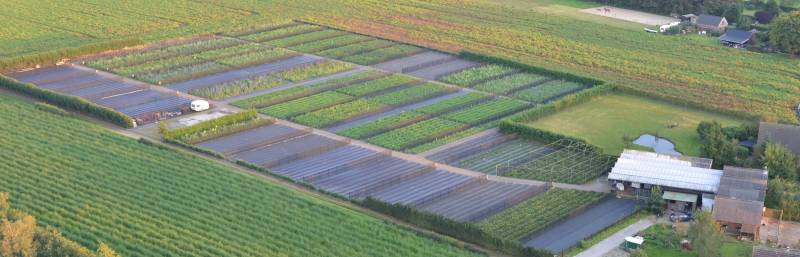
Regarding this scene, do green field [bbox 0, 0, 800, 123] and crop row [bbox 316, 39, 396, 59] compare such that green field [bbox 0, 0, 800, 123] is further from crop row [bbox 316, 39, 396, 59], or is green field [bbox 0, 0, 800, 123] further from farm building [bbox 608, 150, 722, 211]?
farm building [bbox 608, 150, 722, 211]

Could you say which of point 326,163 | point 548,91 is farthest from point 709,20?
point 326,163

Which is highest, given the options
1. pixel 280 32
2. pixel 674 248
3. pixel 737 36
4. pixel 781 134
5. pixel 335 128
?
pixel 781 134

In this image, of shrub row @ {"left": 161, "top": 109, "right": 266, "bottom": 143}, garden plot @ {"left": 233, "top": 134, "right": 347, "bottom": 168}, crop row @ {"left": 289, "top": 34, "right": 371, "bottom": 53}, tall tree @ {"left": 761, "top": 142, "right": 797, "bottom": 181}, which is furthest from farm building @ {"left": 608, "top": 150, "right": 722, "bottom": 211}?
crop row @ {"left": 289, "top": 34, "right": 371, "bottom": 53}

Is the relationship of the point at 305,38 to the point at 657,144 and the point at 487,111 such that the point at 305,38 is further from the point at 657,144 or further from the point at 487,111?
the point at 657,144

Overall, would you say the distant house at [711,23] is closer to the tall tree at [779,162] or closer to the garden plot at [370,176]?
the tall tree at [779,162]

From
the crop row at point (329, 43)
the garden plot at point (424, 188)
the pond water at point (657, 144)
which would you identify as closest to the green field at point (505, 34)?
the crop row at point (329, 43)

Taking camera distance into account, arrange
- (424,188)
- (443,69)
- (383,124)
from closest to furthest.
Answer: (424,188)
(383,124)
(443,69)

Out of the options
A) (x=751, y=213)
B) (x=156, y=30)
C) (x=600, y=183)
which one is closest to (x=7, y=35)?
(x=156, y=30)
